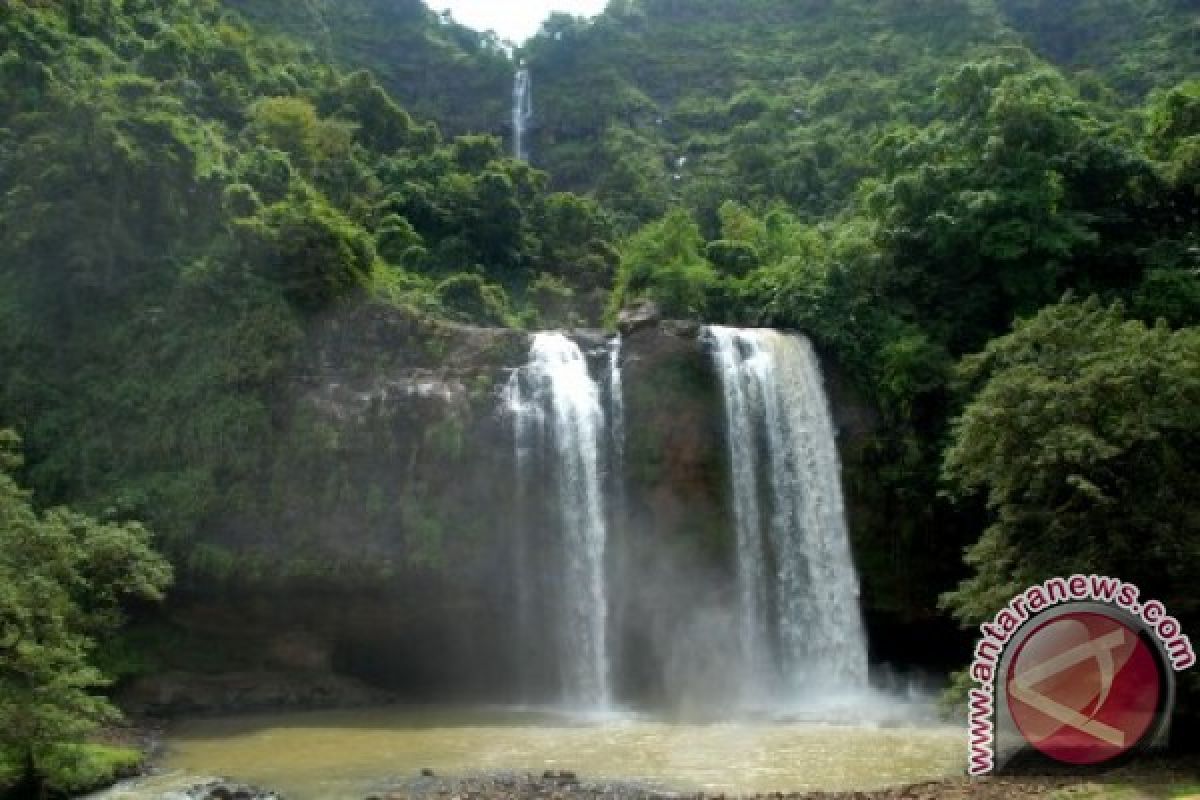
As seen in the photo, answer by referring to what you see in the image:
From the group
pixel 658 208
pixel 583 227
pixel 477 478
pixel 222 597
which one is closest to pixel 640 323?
pixel 477 478

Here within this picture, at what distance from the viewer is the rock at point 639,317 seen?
26.1m

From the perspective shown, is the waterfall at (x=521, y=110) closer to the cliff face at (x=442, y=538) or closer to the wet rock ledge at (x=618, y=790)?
the cliff face at (x=442, y=538)

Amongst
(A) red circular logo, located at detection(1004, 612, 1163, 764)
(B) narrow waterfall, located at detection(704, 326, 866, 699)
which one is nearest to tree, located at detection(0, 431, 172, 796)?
(A) red circular logo, located at detection(1004, 612, 1163, 764)

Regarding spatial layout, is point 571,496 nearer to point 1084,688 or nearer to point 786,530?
point 786,530

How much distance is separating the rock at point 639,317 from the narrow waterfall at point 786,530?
149 cm

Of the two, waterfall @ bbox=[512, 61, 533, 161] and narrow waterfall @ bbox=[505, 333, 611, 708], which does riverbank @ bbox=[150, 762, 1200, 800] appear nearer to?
narrow waterfall @ bbox=[505, 333, 611, 708]

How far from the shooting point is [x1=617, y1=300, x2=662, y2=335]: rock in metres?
26.1

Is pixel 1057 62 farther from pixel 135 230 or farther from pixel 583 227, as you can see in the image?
pixel 135 230

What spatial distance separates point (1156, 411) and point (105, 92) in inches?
999

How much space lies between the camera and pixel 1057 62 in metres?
60.4

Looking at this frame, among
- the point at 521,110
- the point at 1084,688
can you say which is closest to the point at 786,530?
the point at 1084,688

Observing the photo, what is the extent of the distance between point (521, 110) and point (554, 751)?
5396cm
